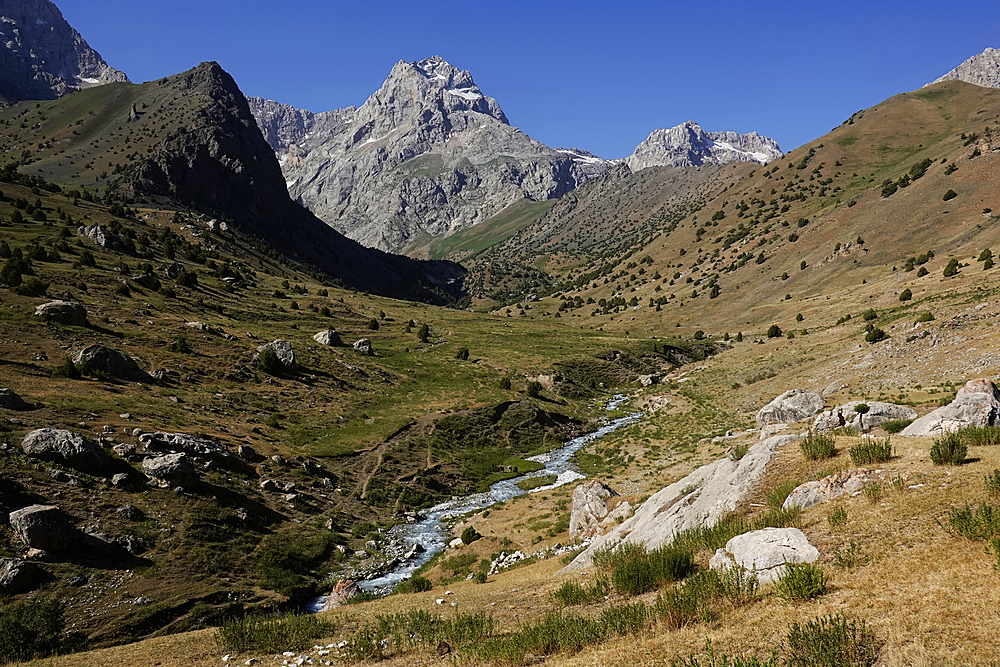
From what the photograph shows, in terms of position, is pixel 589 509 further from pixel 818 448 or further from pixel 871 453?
pixel 871 453

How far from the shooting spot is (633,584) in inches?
480

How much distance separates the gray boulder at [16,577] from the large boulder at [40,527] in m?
1.24

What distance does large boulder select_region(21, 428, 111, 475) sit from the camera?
2455 cm

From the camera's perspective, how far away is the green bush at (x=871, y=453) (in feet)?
42.1

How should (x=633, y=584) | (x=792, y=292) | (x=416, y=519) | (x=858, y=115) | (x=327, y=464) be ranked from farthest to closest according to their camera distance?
(x=858, y=115), (x=792, y=292), (x=327, y=464), (x=416, y=519), (x=633, y=584)

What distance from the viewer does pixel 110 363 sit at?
128 ft

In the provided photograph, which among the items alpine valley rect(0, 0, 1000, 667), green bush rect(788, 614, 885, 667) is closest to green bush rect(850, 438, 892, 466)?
alpine valley rect(0, 0, 1000, 667)

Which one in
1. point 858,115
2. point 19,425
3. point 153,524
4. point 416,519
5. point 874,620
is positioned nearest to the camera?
point 874,620

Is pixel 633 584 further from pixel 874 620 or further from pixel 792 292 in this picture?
pixel 792 292

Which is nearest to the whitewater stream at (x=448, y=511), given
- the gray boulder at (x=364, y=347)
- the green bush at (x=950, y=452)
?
the green bush at (x=950, y=452)

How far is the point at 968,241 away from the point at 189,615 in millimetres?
109800

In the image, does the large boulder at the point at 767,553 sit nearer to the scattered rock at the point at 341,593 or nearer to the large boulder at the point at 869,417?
the large boulder at the point at 869,417

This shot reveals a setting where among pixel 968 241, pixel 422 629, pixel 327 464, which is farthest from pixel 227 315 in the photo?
pixel 968 241

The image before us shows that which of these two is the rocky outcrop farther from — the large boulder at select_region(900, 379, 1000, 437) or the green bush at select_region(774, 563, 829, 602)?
the green bush at select_region(774, 563, 829, 602)
